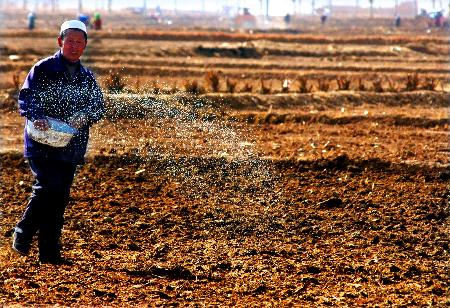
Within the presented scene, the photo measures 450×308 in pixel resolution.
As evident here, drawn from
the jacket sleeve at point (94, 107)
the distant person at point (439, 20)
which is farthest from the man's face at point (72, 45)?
the distant person at point (439, 20)

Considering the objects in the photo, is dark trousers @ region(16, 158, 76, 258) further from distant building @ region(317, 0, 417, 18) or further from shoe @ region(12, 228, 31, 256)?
distant building @ region(317, 0, 417, 18)

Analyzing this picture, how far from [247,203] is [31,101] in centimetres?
278

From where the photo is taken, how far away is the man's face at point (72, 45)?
18.2 feet

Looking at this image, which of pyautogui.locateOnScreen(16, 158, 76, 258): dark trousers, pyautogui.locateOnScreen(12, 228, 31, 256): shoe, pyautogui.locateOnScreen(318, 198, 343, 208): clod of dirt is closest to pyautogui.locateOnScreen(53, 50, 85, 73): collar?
pyautogui.locateOnScreen(16, 158, 76, 258): dark trousers

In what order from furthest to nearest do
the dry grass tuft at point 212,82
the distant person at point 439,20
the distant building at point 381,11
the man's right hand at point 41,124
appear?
the distant building at point 381,11
the distant person at point 439,20
the dry grass tuft at point 212,82
the man's right hand at point 41,124

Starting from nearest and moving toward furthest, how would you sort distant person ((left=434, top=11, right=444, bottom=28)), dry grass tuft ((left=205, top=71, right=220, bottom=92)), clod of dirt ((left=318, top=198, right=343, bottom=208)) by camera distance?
clod of dirt ((left=318, top=198, right=343, bottom=208)), dry grass tuft ((left=205, top=71, right=220, bottom=92)), distant person ((left=434, top=11, right=444, bottom=28))

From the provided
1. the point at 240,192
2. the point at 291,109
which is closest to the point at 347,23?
the point at 291,109

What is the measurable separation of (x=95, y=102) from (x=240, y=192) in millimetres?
2735

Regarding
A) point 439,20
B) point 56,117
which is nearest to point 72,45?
point 56,117

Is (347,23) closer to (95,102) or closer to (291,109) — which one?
(291,109)

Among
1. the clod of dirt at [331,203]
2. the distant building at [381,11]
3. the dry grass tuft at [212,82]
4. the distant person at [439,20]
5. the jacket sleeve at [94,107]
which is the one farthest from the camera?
the distant building at [381,11]

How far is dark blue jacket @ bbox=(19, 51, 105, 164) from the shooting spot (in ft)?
17.9

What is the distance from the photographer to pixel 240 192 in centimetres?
807

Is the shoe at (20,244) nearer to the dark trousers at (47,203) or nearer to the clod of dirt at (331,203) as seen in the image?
the dark trousers at (47,203)
